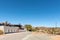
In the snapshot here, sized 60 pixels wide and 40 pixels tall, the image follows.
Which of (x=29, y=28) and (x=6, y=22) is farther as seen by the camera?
(x=29, y=28)

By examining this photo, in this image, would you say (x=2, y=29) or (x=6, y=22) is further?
(x=6, y=22)

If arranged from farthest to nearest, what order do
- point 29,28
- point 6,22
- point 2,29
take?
point 29,28
point 6,22
point 2,29

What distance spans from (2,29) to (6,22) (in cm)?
2872

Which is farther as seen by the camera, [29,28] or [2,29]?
[29,28]

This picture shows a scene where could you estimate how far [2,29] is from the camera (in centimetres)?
5481

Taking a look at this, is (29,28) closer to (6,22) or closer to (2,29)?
(6,22)

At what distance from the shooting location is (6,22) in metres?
83.2

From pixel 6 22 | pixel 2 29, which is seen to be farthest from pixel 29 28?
pixel 2 29

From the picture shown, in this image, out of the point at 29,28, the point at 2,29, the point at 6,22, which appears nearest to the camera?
the point at 2,29

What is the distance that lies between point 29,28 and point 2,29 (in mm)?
57449

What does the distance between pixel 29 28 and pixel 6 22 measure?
3229 centimetres
